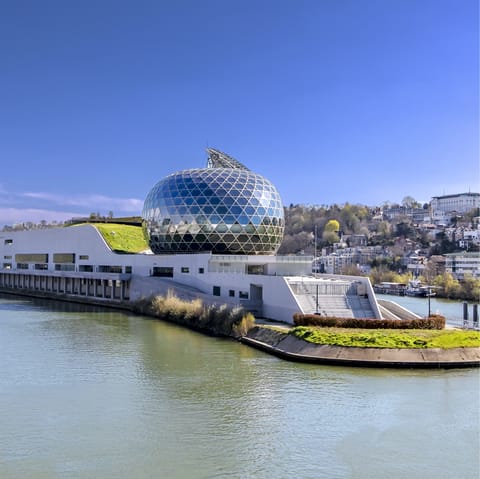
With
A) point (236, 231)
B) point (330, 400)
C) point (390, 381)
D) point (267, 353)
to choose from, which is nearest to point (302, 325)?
point (267, 353)

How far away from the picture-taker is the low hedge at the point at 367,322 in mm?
26453

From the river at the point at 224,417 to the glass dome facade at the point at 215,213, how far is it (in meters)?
20.3

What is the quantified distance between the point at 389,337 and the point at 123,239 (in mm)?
43624

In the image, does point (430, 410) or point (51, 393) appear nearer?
point (430, 410)

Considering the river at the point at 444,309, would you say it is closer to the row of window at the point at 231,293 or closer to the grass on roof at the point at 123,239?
the row of window at the point at 231,293

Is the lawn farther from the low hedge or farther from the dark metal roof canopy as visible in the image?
the dark metal roof canopy

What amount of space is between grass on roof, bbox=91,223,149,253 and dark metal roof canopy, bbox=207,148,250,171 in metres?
12.4

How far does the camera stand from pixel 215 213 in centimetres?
4572

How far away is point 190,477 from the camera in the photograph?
12.2 metres

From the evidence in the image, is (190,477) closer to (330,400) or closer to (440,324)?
(330,400)

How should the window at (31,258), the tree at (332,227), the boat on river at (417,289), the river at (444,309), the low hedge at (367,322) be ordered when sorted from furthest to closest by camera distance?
the tree at (332,227) < the boat on river at (417,289) < the window at (31,258) < the river at (444,309) < the low hedge at (367,322)

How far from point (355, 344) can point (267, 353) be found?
14.1ft

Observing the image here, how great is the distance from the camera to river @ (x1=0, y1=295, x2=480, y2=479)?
12.9m

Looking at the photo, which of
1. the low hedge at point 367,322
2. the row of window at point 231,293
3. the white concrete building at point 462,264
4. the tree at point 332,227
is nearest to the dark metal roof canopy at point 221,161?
the row of window at point 231,293
